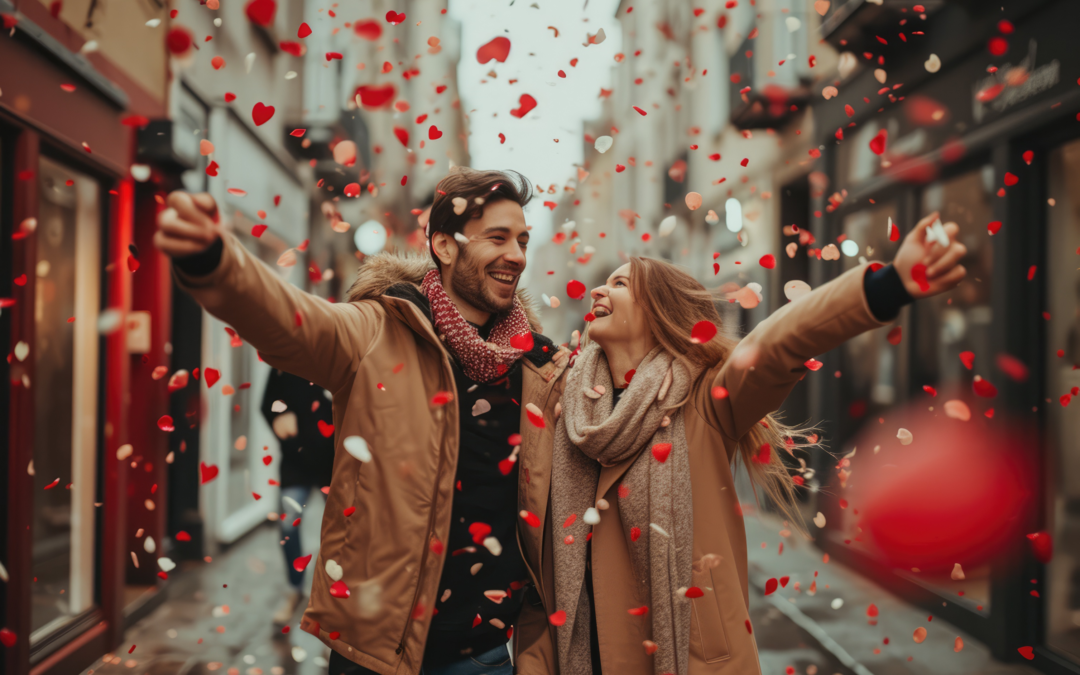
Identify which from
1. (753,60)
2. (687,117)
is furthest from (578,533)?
(687,117)

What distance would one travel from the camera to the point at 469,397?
1.99m

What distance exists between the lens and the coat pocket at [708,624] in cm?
186

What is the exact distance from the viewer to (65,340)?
4.28 metres

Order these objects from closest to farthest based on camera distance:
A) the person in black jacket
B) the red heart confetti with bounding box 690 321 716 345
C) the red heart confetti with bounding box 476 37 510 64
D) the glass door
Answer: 1. the red heart confetti with bounding box 690 321 716 345
2. the red heart confetti with bounding box 476 37 510 64
3. the glass door
4. the person in black jacket

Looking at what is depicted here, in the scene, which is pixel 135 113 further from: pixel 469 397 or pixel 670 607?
pixel 670 607

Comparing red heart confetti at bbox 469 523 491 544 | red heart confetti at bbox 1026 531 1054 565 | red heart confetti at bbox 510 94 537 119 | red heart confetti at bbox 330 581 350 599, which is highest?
red heart confetti at bbox 510 94 537 119

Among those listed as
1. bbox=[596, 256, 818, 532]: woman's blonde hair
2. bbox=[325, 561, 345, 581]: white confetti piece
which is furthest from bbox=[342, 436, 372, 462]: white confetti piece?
bbox=[596, 256, 818, 532]: woman's blonde hair

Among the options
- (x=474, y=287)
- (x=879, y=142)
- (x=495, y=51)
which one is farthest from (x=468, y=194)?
(x=879, y=142)

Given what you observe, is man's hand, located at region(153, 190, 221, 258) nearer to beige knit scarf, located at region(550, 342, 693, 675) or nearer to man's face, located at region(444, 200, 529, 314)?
man's face, located at region(444, 200, 529, 314)

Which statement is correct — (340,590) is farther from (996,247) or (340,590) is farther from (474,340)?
(996,247)

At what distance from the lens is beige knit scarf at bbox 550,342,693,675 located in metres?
1.86

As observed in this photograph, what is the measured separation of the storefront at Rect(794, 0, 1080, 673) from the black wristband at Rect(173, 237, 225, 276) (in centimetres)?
401

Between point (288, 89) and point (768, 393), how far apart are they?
33.1ft

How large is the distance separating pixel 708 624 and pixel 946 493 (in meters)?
3.89
